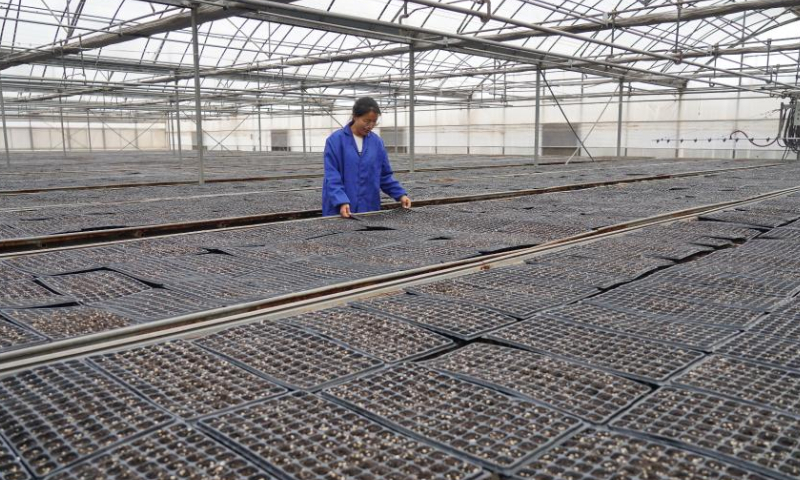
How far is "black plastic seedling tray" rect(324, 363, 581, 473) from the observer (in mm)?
1374

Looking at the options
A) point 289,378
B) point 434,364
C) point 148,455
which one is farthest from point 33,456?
point 434,364

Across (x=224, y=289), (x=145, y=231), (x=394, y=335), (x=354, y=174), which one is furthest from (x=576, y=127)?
(x=394, y=335)

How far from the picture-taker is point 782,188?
7559mm

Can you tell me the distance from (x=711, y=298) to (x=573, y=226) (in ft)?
6.48

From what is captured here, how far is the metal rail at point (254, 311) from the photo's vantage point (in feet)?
6.29

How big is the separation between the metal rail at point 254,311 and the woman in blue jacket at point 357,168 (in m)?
1.56

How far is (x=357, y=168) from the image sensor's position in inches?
191

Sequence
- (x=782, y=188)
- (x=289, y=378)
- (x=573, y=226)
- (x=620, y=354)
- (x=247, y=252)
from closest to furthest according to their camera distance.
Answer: (x=289, y=378), (x=620, y=354), (x=247, y=252), (x=573, y=226), (x=782, y=188)

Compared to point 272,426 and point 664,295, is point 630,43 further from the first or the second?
point 272,426

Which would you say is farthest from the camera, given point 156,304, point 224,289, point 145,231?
point 145,231

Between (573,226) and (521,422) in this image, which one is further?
(573,226)

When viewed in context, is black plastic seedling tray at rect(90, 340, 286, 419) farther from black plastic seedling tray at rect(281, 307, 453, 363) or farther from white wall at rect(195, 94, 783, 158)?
white wall at rect(195, 94, 783, 158)

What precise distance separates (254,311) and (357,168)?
2.60m

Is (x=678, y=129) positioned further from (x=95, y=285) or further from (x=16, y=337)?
(x=16, y=337)
